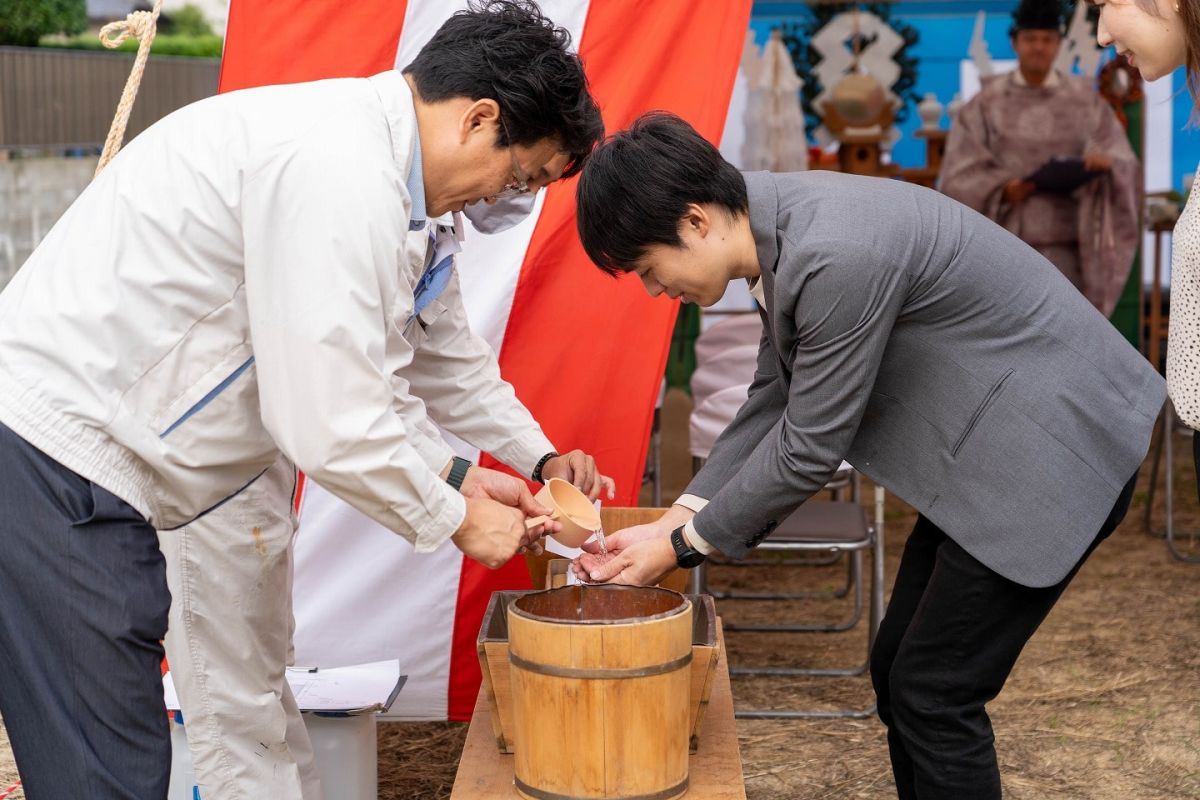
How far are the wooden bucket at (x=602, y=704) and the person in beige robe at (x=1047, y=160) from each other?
3796mm

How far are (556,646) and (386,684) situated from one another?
936 millimetres

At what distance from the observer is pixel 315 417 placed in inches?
59.4

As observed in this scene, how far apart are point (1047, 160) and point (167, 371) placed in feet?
14.2

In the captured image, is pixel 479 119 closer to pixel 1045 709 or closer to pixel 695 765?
pixel 695 765

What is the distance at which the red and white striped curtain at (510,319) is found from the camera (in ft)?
8.70

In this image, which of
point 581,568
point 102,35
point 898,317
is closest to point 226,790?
point 581,568

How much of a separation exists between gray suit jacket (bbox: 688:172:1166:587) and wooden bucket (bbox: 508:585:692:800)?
1.07 feet

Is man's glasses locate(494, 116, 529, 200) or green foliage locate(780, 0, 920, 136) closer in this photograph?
man's glasses locate(494, 116, 529, 200)

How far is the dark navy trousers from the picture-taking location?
152cm

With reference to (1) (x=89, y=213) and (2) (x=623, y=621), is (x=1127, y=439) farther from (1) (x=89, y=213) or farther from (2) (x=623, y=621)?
(1) (x=89, y=213)

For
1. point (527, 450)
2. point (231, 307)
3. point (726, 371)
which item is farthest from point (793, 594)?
point (231, 307)

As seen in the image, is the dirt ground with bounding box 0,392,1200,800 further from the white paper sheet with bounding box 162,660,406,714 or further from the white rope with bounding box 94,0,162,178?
the white rope with bounding box 94,0,162,178

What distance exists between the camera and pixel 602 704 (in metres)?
1.62

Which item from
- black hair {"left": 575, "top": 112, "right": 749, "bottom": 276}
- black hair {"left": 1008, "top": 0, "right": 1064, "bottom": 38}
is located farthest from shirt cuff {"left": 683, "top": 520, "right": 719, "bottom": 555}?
black hair {"left": 1008, "top": 0, "right": 1064, "bottom": 38}
